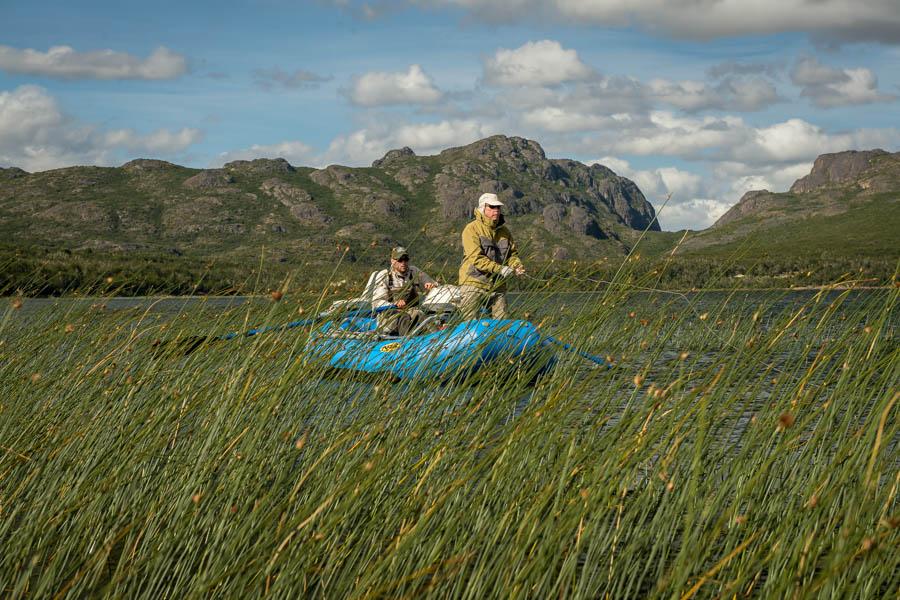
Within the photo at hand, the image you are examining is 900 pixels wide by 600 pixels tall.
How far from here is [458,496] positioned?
10.1ft

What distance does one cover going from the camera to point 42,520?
8.52 feet

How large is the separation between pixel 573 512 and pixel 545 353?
120 inches

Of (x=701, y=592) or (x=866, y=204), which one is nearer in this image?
(x=701, y=592)

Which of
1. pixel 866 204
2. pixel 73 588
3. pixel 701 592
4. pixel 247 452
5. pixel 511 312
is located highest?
pixel 866 204

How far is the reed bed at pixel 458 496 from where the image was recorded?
217 centimetres

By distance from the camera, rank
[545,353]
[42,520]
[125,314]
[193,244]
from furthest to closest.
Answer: [193,244] → [125,314] → [545,353] → [42,520]

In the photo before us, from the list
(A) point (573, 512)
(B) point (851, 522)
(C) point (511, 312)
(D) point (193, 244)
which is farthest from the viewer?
(D) point (193, 244)

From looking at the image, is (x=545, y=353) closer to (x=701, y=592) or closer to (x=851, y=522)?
(x=701, y=592)

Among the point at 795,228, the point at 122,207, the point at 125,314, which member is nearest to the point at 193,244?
the point at 122,207

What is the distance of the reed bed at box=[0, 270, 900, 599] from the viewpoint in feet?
7.12

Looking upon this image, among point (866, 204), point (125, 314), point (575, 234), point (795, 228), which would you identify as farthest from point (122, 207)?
point (125, 314)

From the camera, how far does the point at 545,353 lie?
17.2ft

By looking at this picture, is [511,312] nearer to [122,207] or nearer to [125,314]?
[125,314]

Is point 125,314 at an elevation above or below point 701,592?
above
